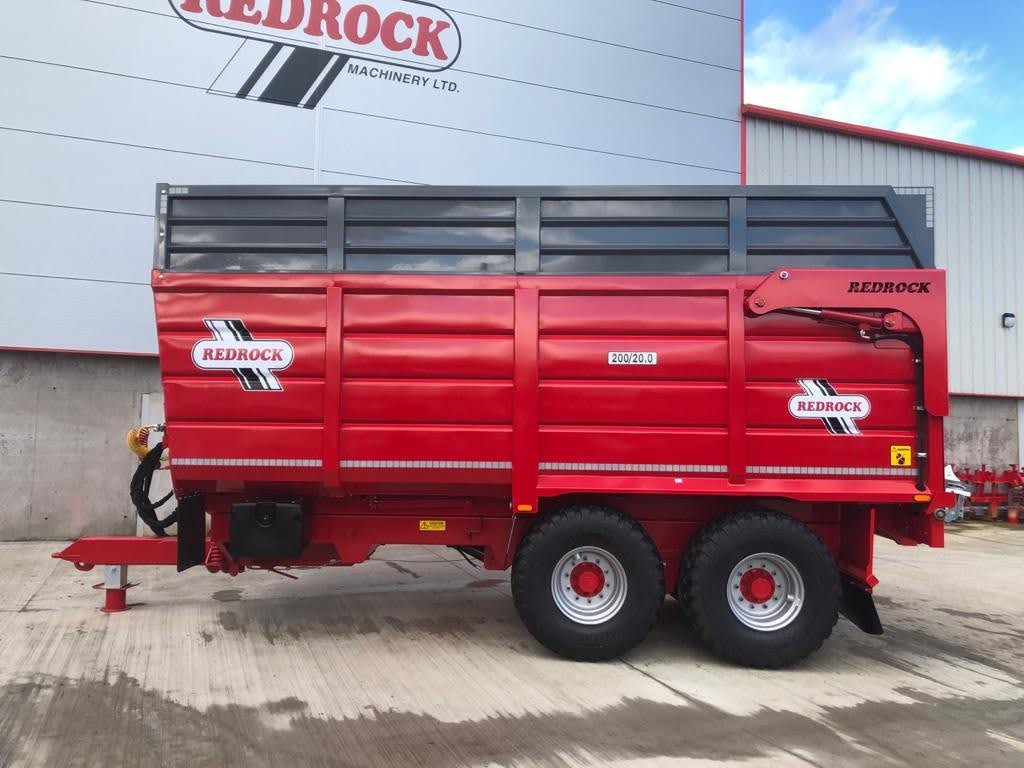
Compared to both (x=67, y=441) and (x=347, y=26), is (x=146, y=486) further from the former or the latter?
(x=347, y=26)

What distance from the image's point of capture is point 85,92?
908 cm

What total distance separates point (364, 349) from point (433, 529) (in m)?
1.43

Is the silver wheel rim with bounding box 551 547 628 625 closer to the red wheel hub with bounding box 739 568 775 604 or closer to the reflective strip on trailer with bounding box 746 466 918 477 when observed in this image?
the red wheel hub with bounding box 739 568 775 604

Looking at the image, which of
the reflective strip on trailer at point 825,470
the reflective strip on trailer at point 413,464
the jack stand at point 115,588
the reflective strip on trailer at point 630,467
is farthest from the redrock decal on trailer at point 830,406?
the jack stand at point 115,588

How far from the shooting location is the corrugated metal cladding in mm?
12727

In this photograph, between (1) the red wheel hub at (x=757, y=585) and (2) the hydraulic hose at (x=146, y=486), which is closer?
(1) the red wheel hub at (x=757, y=585)

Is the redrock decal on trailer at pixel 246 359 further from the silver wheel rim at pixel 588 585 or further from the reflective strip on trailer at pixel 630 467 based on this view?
the silver wheel rim at pixel 588 585

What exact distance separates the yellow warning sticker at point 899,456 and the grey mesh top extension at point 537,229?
4.16ft

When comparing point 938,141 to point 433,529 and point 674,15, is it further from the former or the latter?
point 433,529

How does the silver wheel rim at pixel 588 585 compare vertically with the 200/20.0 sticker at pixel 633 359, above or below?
below

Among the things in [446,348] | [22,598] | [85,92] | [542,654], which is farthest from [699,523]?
[85,92]

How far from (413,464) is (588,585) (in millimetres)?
1458

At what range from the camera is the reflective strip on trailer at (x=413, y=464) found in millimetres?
4762

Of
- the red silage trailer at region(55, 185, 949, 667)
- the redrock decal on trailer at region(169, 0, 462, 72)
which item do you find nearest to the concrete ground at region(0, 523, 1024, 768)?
the red silage trailer at region(55, 185, 949, 667)
